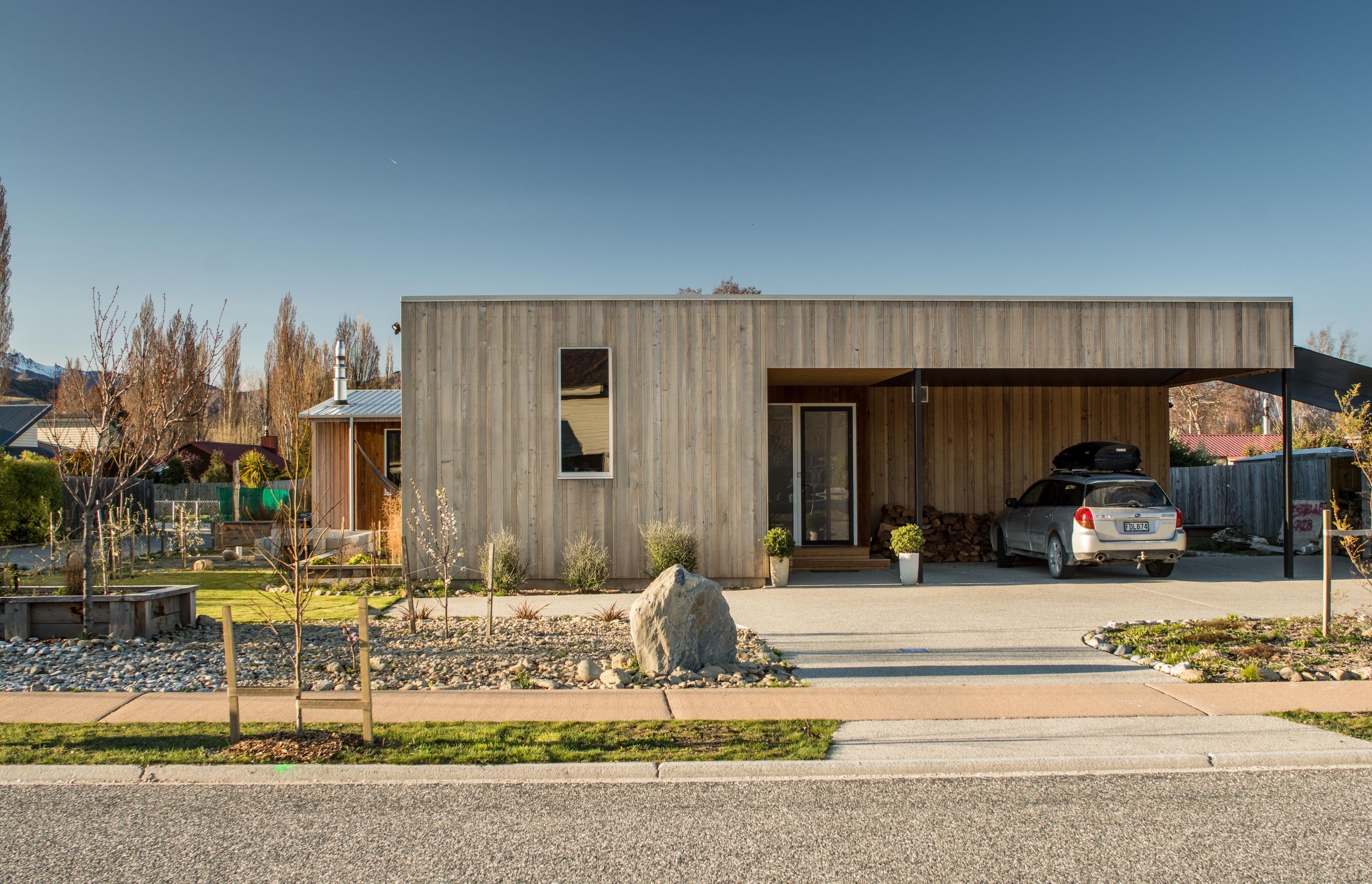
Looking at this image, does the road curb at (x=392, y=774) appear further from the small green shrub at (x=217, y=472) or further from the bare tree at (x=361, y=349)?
the bare tree at (x=361, y=349)

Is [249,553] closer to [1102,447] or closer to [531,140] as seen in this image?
[531,140]

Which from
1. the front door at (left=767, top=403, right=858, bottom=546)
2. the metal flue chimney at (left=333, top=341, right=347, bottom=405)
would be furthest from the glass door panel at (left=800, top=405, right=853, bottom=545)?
the metal flue chimney at (left=333, top=341, right=347, bottom=405)

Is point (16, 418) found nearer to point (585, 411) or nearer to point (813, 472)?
point (585, 411)

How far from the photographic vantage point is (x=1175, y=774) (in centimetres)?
479

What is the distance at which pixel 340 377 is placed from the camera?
60.1 ft

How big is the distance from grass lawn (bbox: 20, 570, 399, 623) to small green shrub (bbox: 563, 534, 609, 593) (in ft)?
7.39

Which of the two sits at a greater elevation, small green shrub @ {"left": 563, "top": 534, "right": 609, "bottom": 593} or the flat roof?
the flat roof

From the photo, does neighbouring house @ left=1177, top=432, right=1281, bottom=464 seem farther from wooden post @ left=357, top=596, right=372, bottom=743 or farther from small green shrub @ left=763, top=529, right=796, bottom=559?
wooden post @ left=357, top=596, right=372, bottom=743

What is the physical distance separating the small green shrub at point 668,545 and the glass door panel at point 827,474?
357 cm

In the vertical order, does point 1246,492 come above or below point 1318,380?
below

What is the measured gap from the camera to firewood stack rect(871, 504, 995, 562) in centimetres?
1545

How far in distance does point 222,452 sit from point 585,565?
28811mm

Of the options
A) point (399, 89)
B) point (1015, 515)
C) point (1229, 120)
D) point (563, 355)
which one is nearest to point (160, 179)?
point (399, 89)

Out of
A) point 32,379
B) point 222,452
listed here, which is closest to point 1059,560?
point 222,452
